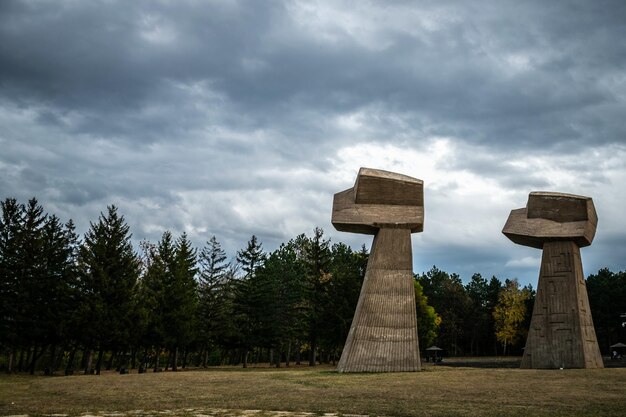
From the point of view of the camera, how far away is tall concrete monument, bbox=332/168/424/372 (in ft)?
75.8

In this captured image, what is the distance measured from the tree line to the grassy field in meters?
16.2

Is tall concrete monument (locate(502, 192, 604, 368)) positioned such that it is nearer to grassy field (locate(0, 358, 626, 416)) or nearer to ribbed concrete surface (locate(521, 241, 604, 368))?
ribbed concrete surface (locate(521, 241, 604, 368))

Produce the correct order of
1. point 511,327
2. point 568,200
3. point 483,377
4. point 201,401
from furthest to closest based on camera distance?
point 511,327 → point 568,200 → point 483,377 → point 201,401

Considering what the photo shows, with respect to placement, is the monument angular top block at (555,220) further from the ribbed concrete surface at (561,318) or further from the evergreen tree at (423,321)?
the evergreen tree at (423,321)

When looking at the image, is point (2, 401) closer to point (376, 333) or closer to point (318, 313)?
point (376, 333)

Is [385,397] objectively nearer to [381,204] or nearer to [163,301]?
[381,204]

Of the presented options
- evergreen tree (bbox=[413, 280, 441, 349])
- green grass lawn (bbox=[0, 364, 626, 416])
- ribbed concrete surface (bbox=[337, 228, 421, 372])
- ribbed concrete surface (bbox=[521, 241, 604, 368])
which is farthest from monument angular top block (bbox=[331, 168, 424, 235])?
evergreen tree (bbox=[413, 280, 441, 349])

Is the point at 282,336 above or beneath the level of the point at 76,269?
beneath

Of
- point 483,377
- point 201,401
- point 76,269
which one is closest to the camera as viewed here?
point 201,401

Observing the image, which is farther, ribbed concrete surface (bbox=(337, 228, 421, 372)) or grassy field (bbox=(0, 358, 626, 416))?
ribbed concrete surface (bbox=(337, 228, 421, 372))

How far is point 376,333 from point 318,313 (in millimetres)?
20034

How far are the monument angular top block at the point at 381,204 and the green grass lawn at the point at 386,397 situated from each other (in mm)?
7186

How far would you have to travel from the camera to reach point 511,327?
63.1m

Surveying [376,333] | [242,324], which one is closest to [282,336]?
[242,324]
